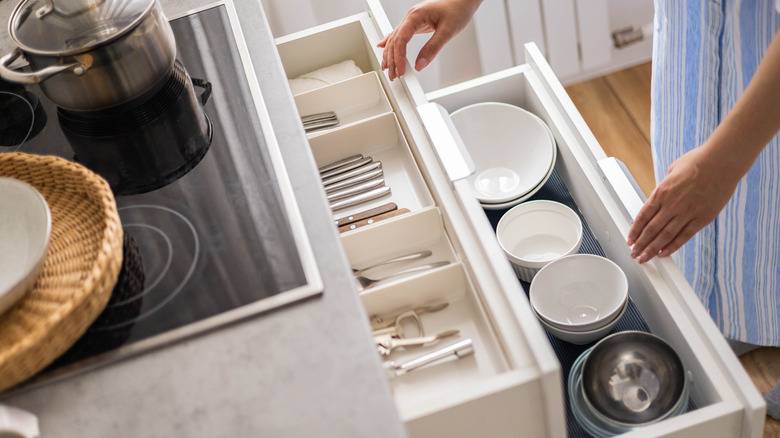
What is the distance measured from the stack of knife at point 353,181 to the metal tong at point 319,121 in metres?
0.09

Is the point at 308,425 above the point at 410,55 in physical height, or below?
above

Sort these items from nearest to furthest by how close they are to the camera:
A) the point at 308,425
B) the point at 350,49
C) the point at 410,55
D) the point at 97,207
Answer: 1. the point at 308,425
2. the point at 97,207
3. the point at 350,49
4. the point at 410,55

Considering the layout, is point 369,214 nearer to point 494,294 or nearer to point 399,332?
point 399,332

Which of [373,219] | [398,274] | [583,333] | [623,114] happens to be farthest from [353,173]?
[623,114]

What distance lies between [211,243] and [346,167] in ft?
1.58

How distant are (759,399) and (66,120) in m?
0.98

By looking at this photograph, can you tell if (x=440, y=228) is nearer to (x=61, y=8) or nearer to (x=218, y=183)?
(x=218, y=183)

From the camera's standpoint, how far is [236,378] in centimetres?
68

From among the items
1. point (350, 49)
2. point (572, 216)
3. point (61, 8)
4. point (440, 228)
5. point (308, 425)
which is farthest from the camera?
point (350, 49)

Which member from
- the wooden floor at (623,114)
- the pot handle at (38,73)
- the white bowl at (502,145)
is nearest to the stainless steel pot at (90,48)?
the pot handle at (38,73)

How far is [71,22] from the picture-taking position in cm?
94

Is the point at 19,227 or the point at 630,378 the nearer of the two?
the point at 19,227

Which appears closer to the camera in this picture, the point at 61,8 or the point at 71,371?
the point at 71,371

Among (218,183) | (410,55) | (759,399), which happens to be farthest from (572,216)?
(410,55)
